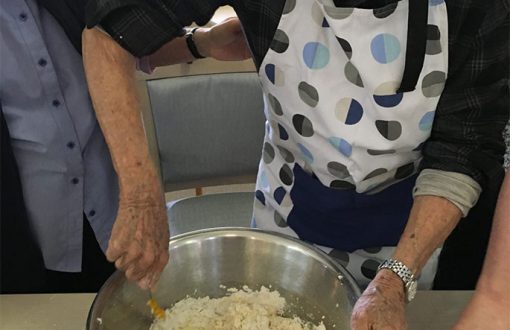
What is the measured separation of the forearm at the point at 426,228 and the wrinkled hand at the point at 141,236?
0.35 metres

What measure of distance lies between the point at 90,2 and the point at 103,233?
20.8 inches

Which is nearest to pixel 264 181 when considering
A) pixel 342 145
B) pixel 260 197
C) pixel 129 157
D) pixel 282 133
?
pixel 260 197

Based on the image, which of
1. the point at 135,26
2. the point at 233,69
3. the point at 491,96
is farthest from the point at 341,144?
the point at 233,69

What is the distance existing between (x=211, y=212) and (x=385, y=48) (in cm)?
90

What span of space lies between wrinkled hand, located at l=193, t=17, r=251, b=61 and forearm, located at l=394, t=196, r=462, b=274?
0.46 meters

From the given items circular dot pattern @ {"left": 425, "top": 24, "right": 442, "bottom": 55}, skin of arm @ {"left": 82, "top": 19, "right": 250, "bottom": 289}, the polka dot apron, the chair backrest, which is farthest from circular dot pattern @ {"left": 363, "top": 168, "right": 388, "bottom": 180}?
the chair backrest

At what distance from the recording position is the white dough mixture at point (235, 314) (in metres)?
0.97

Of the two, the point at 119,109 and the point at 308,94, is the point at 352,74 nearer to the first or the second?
the point at 308,94

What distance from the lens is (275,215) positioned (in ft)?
3.82

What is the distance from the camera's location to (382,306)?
0.81 m

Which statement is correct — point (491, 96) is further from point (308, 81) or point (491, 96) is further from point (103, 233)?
point (103, 233)

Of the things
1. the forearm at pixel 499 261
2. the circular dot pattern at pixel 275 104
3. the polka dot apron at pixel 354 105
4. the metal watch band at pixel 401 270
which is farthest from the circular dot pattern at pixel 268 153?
the forearm at pixel 499 261

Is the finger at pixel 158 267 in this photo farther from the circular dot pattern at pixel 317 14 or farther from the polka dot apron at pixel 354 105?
the circular dot pattern at pixel 317 14

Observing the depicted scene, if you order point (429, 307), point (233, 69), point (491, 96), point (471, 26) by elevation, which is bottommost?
point (429, 307)
